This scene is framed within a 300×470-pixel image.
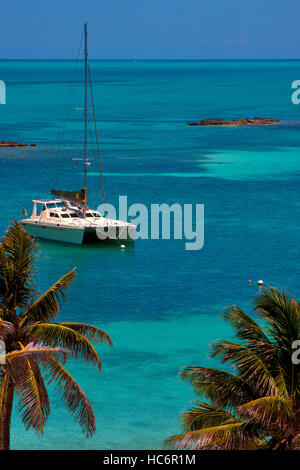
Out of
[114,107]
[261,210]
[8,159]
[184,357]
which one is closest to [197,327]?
[184,357]

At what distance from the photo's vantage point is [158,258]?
1997 inches

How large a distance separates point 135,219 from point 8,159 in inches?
1283

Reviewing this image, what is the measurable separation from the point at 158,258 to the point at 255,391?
3381 cm

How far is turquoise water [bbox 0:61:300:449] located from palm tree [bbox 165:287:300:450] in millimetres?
10302

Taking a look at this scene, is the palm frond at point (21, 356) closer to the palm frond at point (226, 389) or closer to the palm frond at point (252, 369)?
the palm frond at point (226, 389)

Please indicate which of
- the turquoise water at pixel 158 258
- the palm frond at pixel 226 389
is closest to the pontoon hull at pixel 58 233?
the turquoise water at pixel 158 258

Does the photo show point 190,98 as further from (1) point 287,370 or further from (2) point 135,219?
(1) point 287,370

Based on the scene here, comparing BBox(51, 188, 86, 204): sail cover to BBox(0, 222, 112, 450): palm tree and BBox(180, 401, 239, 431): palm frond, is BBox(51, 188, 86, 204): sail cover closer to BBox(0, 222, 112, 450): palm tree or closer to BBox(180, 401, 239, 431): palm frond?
BBox(0, 222, 112, 450): palm tree

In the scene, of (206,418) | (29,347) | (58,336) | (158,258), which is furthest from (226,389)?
(158,258)

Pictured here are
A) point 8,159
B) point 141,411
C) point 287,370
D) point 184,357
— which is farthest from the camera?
point 8,159

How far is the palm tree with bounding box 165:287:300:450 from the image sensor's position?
1614 cm

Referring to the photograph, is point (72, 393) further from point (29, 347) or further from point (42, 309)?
point (42, 309)
